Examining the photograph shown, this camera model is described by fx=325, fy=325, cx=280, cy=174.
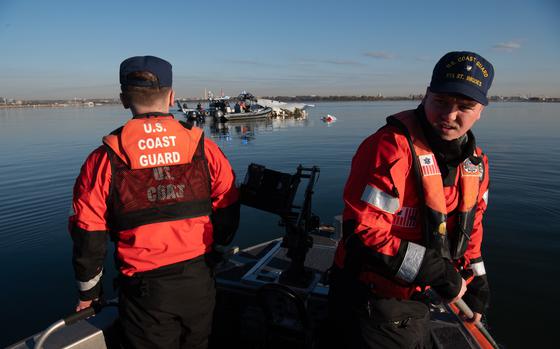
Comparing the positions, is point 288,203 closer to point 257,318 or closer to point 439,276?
point 257,318

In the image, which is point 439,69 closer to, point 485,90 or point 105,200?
point 485,90

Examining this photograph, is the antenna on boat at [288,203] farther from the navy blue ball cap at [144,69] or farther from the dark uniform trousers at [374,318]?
the navy blue ball cap at [144,69]

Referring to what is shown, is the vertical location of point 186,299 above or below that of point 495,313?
above

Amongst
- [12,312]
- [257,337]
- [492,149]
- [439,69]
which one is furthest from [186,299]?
[492,149]

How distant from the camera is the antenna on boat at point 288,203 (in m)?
2.68

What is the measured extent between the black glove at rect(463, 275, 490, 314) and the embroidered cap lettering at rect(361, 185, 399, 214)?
1064 millimetres

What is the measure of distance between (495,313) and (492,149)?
49.1ft

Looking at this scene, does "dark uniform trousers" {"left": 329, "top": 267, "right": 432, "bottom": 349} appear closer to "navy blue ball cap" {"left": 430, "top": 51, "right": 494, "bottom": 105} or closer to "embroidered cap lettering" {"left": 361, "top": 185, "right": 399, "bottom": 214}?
"embroidered cap lettering" {"left": 361, "top": 185, "right": 399, "bottom": 214}

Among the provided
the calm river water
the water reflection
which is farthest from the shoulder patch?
the water reflection

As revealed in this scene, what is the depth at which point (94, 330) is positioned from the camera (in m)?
2.35

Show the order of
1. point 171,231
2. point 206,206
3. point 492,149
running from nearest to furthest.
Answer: point 171,231 → point 206,206 → point 492,149

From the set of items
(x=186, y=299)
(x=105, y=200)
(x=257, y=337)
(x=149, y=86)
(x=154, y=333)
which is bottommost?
(x=257, y=337)

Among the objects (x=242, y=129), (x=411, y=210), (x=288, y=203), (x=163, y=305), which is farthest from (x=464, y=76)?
(x=242, y=129)

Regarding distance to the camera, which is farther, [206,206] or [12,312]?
[12,312]
